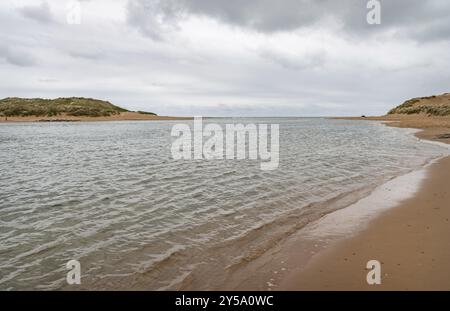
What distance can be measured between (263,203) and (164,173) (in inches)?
310

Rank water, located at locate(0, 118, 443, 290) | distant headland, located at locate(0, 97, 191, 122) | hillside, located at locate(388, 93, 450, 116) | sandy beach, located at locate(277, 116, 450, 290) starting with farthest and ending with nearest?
distant headland, located at locate(0, 97, 191, 122) < hillside, located at locate(388, 93, 450, 116) < water, located at locate(0, 118, 443, 290) < sandy beach, located at locate(277, 116, 450, 290)

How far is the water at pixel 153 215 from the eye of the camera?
24.7 ft

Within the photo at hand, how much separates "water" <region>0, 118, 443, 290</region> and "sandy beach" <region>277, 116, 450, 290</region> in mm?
1650

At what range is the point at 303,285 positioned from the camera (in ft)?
21.9

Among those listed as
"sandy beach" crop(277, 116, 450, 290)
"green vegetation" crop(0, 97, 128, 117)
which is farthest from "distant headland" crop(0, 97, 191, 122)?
"sandy beach" crop(277, 116, 450, 290)

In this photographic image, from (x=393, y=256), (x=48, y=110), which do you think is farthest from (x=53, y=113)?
(x=393, y=256)

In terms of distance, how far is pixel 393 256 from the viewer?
772cm

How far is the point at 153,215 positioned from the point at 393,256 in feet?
23.7

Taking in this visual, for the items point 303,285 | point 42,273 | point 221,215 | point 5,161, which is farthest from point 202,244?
point 5,161

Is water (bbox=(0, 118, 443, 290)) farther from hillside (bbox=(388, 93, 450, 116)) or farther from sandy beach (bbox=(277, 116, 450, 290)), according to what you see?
hillside (bbox=(388, 93, 450, 116))

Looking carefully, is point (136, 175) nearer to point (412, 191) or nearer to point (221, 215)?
point (221, 215)

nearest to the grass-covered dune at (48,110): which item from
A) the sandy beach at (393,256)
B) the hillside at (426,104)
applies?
the hillside at (426,104)

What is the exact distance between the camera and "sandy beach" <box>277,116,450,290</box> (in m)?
6.54

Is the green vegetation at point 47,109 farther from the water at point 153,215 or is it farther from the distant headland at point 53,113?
the water at point 153,215
